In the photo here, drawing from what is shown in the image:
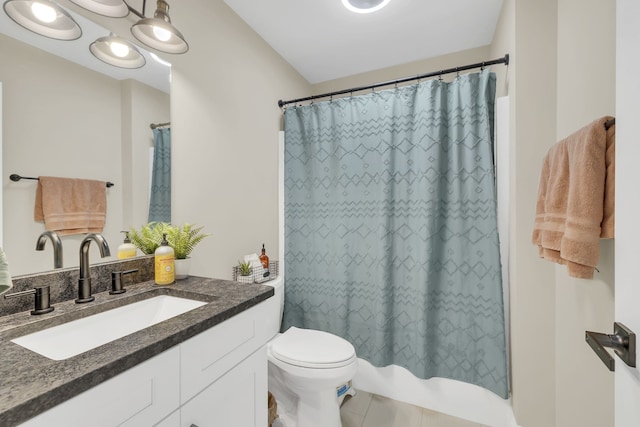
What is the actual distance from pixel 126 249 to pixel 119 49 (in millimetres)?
870

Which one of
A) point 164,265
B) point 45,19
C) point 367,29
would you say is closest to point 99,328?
point 164,265

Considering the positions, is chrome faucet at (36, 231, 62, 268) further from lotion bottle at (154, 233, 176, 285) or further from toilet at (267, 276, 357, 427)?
toilet at (267, 276, 357, 427)

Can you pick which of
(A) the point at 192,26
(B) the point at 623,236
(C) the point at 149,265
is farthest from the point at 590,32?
(C) the point at 149,265

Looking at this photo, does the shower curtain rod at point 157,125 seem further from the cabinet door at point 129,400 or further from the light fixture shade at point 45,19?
the cabinet door at point 129,400

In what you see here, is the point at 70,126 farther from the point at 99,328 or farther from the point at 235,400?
the point at 235,400

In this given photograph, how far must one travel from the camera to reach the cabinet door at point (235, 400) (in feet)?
2.58

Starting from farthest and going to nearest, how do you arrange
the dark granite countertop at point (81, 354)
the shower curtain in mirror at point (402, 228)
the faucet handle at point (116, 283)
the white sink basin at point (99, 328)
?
the shower curtain in mirror at point (402, 228)
the faucet handle at point (116, 283)
the white sink basin at point (99, 328)
the dark granite countertop at point (81, 354)

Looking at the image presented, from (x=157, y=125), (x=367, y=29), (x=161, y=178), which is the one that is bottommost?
(x=161, y=178)

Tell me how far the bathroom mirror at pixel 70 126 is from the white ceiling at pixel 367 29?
918 mm

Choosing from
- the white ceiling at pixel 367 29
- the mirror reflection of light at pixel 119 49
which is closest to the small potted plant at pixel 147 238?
the mirror reflection of light at pixel 119 49

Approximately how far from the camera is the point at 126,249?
120 cm

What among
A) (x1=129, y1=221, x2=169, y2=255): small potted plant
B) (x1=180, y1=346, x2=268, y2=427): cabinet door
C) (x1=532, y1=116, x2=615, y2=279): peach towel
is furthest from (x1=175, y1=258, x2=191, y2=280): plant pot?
(x1=532, y1=116, x2=615, y2=279): peach towel

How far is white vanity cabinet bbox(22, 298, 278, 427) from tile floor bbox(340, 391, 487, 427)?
0.87 m

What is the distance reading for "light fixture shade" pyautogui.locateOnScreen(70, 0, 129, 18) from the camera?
0.97 metres
